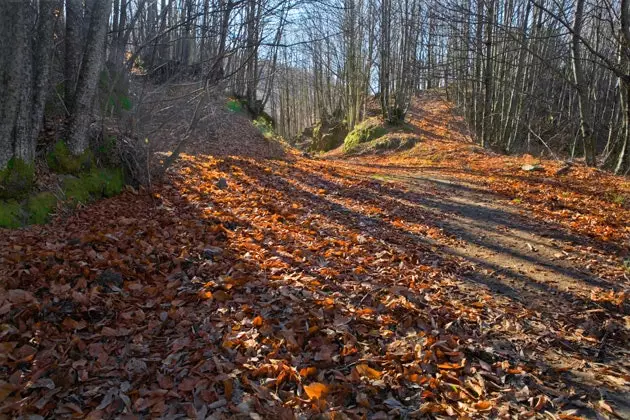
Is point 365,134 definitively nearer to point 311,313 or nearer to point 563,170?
point 563,170

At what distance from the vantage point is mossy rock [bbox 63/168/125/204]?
213 inches

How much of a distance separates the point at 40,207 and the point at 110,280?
1959 millimetres

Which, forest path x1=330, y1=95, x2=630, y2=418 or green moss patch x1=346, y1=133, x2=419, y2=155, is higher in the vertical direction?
green moss patch x1=346, y1=133, x2=419, y2=155

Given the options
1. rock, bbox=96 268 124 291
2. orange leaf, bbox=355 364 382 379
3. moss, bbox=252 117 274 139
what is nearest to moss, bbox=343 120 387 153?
moss, bbox=252 117 274 139

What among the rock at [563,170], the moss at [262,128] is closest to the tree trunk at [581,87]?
the rock at [563,170]

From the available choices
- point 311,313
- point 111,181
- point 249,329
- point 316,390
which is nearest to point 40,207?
point 111,181

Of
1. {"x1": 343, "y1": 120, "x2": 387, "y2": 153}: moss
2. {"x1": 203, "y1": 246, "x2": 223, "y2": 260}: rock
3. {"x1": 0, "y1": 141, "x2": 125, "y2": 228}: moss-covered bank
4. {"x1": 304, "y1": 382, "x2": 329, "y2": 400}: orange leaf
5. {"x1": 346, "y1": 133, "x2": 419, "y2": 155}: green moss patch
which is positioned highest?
{"x1": 343, "y1": 120, "x2": 387, "y2": 153}: moss

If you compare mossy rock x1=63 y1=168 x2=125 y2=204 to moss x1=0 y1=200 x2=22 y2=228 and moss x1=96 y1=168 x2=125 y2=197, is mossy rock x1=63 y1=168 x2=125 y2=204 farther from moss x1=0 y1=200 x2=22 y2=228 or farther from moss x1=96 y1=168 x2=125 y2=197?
moss x1=0 y1=200 x2=22 y2=228

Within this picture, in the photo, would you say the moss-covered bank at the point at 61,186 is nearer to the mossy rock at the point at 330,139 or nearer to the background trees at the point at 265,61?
the background trees at the point at 265,61

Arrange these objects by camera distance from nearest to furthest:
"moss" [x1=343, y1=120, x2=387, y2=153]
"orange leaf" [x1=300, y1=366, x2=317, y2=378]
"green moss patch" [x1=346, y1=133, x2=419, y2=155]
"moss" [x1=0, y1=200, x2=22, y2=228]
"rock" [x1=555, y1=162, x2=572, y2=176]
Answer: "orange leaf" [x1=300, y1=366, x2=317, y2=378], "moss" [x1=0, y1=200, x2=22, y2=228], "rock" [x1=555, y1=162, x2=572, y2=176], "green moss patch" [x1=346, y1=133, x2=419, y2=155], "moss" [x1=343, y1=120, x2=387, y2=153]

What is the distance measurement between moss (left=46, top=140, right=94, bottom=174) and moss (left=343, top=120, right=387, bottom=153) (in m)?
14.8

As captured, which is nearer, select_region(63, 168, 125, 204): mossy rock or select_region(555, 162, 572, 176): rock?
select_region(63, 168, 125, 204): mossy rock

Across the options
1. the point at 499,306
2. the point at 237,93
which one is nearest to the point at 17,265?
the point at 499,306

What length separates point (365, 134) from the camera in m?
20.0
